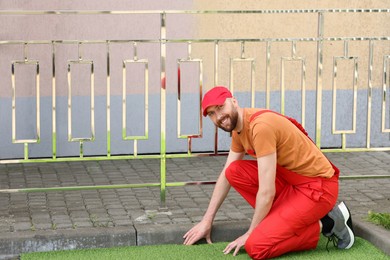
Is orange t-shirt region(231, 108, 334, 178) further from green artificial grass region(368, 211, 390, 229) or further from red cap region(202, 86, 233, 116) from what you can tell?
green artificial grass region(368, 211, 390, 229)

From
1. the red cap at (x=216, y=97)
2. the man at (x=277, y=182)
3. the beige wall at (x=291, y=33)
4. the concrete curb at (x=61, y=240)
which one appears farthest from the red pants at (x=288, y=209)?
the beige wall at (x=291, y=33)

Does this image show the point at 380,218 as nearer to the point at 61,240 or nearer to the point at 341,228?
the point at 341,228

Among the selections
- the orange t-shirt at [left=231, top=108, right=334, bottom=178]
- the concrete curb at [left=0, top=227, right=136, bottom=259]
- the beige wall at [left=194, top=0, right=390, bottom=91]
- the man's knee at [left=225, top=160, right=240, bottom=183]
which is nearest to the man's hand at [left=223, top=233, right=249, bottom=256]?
the man's knee at [left=225, top=160, right=240, bottom=183]

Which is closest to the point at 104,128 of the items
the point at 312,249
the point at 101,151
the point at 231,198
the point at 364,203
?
the point at 101,151

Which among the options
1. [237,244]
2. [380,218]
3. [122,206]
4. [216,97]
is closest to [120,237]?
[237,244]

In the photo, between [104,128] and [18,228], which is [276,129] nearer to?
[18,228]

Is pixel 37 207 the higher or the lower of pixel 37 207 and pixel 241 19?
the lower

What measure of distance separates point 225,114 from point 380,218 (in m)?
1.58

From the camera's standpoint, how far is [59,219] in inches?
298

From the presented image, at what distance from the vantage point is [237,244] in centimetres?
686

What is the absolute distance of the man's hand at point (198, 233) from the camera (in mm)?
7105

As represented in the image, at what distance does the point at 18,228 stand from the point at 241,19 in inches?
176

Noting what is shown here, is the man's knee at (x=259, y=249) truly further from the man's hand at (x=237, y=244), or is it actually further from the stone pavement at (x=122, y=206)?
the stone pavement at (x=122, y=206)

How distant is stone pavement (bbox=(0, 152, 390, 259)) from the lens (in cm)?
707
